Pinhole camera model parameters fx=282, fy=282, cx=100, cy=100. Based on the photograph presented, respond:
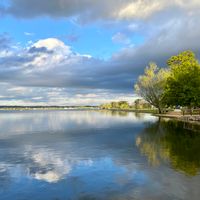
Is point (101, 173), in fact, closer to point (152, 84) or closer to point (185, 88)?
point (185, 88)

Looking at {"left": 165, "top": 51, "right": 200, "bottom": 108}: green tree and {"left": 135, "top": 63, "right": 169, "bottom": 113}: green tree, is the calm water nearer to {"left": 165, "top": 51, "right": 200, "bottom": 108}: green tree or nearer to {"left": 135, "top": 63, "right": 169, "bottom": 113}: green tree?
{"left": 165, "top": 51, "right": 200, "bottom": 108}: green tree

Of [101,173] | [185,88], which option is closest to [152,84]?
[185,88]

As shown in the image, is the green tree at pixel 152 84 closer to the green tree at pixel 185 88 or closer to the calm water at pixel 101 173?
the green tree at pixel 185 88

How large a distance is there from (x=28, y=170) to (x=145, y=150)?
29.6 feet

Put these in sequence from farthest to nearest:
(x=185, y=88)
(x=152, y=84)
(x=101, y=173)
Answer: (x=152, y=84)
(x=185, y=88)
(x=101, y=173)

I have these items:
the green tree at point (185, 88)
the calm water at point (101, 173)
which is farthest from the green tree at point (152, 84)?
the calm water at point (101, 173)

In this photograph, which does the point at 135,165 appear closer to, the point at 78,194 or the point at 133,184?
the point at 133,184

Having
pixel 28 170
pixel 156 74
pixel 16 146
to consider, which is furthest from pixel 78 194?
pixel 156 74

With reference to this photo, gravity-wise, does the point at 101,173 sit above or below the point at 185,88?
below

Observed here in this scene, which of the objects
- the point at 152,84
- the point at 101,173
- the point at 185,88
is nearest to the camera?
the point at 101,173

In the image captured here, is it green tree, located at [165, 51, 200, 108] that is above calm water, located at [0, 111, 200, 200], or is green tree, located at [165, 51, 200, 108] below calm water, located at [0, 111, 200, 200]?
above

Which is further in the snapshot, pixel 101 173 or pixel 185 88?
pixel 185 88

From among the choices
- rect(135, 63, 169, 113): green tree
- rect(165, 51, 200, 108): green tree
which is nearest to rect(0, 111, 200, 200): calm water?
rect(165, 51, 200, 108): green tree

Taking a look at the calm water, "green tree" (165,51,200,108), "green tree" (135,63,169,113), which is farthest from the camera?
"green tree" (135,63,169,113)
